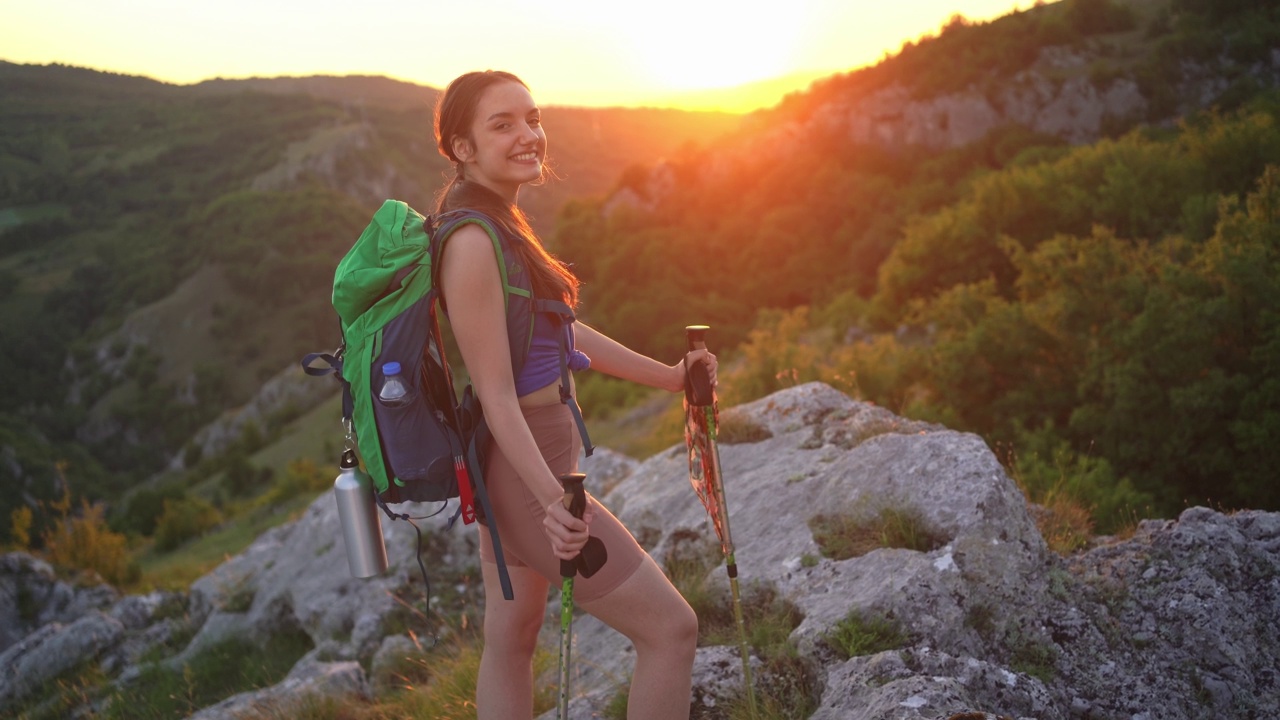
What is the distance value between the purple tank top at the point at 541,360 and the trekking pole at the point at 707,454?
598mm

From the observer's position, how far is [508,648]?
7.91ft

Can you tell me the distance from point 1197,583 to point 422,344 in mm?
3277

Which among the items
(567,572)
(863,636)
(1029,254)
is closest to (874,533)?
(863,636)

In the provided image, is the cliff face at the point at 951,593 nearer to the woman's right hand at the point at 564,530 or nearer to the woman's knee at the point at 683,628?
the woman's knee at the point at 683,628

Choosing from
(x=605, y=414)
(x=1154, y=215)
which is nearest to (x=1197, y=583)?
(x=1154, y=215)

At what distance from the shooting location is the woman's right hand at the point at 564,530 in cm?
195

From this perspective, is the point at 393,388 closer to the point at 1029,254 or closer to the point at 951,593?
the point at 951,593

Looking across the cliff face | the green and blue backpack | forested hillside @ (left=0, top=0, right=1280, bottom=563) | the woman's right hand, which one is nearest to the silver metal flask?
the green and blue backpack

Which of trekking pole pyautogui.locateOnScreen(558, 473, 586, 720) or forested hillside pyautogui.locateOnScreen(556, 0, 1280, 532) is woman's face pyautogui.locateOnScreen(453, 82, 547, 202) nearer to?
trekking pole pyautogui.locateOnScreen(558, 473, 586, 720)

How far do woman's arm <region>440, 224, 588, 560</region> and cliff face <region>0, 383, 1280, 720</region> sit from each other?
1.39 metres

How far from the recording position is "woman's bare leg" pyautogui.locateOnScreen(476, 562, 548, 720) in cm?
239

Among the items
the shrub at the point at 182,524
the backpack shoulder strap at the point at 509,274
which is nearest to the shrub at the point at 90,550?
the shrub at the point at 182,524

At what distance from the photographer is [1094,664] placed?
312cm

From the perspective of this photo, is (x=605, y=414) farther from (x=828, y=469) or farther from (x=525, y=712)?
(x=525, y=712)
